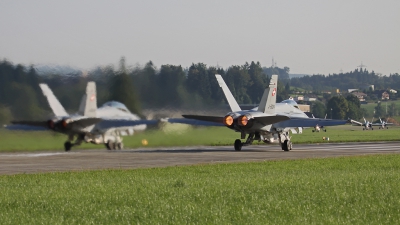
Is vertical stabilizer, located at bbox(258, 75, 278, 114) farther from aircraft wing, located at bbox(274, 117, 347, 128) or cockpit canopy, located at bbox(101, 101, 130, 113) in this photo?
cockpit canopy, located at bbox(101, 101, 130, 113)

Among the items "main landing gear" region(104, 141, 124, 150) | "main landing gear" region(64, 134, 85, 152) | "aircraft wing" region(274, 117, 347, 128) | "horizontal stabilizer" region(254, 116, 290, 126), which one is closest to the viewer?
"main landing gear" region(64, 134, 85, 152)

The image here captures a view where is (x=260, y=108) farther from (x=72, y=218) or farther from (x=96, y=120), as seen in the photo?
(x=72, y=218)

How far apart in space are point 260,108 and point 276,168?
17271 millimetres

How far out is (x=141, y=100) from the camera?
4166 cm

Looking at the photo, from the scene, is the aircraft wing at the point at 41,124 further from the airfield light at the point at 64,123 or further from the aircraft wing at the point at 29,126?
the airfield light at the point at 64,123

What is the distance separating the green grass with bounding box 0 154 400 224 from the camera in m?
12.7

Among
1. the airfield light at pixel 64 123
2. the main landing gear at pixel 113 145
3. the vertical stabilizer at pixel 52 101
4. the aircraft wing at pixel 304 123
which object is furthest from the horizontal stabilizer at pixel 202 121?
the vertical stabilizer at pixel 52 101

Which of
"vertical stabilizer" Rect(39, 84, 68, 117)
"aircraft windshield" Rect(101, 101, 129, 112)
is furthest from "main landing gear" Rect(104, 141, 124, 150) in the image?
"vertical stabilizer" Rect(39, 84, 68, 117)

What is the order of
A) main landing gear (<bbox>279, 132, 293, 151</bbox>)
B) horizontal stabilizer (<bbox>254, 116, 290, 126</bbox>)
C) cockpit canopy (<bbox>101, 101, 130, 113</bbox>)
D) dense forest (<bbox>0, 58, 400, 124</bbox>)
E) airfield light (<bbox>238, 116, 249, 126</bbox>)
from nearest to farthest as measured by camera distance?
dense forest (<bbox>0, 58, 400, 124</bbox>) < cockpit canopy (<bbox>101, 101, 130, 113</bbox>) < airfield light (<bbox>238, 116, 249, 126</bbox>) < horizontal stabilizer (<bbox>254, 116, 290, 126</bbox>) < main landing gear (<bbox>279, 132, 293, 151</bbox>)

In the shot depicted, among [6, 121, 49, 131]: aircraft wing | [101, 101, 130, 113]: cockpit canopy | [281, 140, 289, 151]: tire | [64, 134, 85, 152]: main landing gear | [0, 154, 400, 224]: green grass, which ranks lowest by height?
[0, 154, 400, 224]: green grass

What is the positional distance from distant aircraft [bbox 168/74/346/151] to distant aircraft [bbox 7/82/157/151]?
282cm

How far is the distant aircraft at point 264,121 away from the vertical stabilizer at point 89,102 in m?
4.92

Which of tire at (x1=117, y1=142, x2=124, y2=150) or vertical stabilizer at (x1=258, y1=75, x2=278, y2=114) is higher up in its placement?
vertical stabilizer at (x1=258, y1=75, x2=278, y2=114)

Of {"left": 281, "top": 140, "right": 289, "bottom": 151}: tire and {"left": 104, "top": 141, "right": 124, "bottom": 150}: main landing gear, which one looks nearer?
{"left": 104, "top": 141, "right": 124, "bottom": 150}: main landing gear
